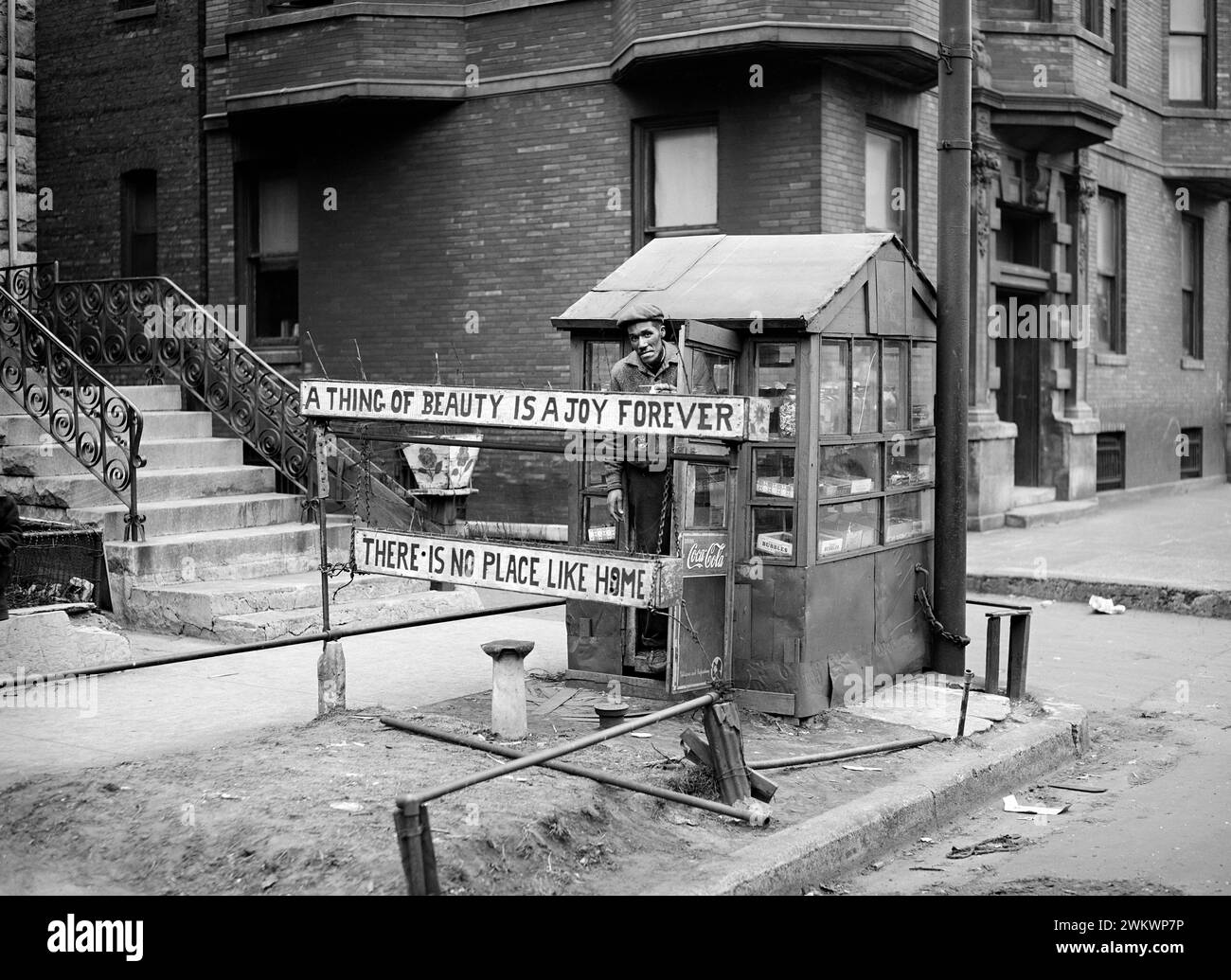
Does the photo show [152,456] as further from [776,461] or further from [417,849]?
[417,849]

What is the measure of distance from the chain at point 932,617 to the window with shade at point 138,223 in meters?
13.3

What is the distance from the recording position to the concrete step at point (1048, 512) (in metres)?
17.4

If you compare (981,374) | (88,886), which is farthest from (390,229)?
(88,886)

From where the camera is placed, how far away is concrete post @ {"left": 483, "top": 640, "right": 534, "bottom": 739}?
22.7 feet

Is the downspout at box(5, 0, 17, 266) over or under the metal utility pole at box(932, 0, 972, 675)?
over

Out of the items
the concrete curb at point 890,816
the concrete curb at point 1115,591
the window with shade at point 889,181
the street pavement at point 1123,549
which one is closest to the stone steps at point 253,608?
the concrete curb at point 890,816

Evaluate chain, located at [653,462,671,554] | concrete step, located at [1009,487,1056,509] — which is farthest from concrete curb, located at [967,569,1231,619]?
chain, located at [653,462,671,554]

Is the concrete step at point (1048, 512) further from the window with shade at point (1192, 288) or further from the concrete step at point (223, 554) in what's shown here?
the concrete step at point (223, 554)

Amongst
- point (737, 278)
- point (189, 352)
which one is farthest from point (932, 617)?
point (189, 352)

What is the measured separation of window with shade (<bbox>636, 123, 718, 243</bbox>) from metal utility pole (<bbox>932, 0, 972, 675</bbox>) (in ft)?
21.0

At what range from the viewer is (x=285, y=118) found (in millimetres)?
17062

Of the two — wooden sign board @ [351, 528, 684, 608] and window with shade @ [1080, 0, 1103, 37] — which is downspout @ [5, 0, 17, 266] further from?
window with shade @ [1080, 0, 1103, 37]

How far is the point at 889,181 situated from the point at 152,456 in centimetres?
890

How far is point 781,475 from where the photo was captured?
767 centimetres
